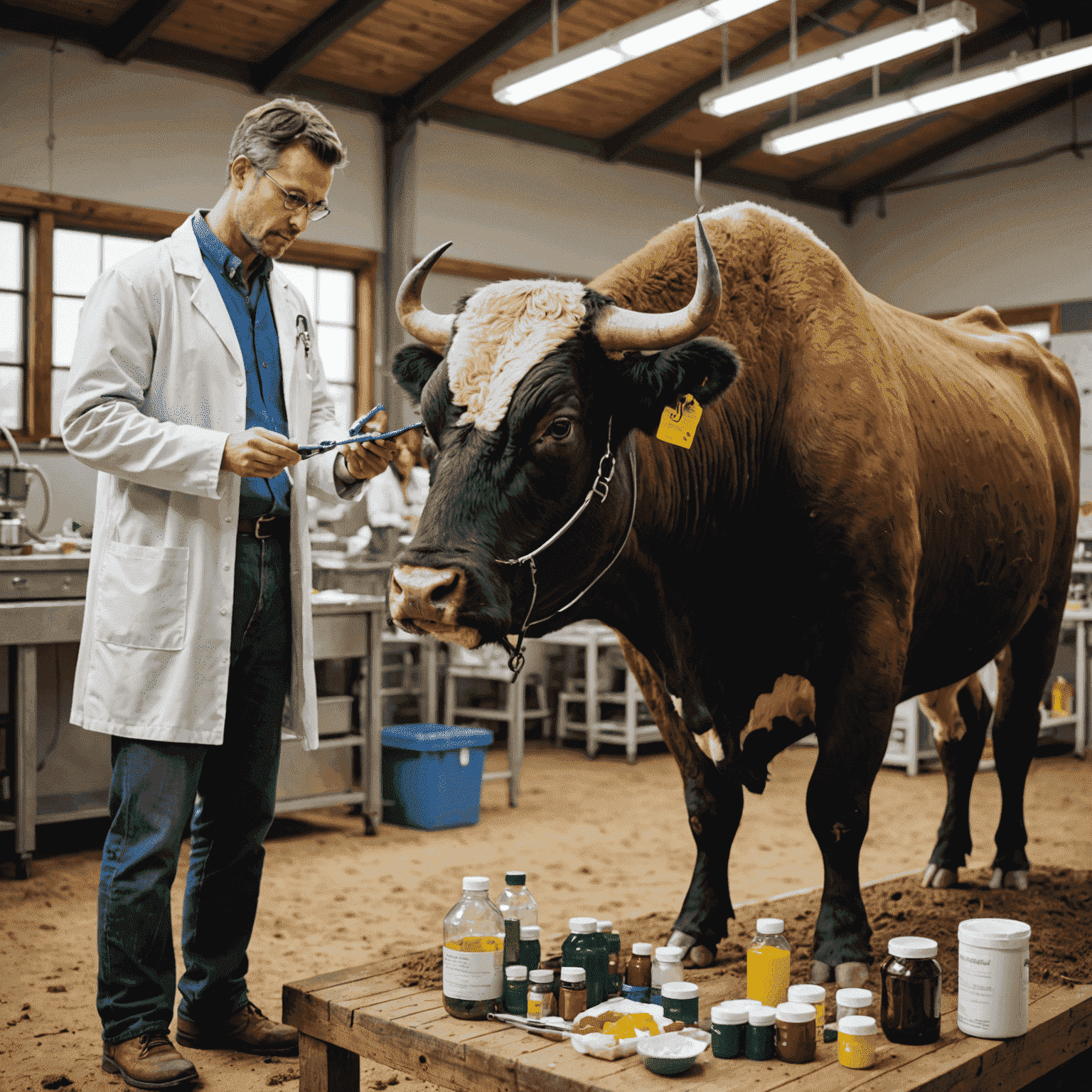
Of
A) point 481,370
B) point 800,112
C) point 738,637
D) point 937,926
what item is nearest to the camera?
point 481,370

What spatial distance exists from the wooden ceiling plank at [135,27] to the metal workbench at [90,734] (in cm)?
358

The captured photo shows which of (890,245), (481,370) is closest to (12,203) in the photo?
(481,370)

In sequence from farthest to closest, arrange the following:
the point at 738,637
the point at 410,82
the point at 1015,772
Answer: the point at 410,82
the point at 1015,772
the point at 738,637

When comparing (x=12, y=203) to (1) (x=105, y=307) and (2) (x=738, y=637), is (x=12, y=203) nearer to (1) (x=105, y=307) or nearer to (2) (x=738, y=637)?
(1) (x=105, y=307)

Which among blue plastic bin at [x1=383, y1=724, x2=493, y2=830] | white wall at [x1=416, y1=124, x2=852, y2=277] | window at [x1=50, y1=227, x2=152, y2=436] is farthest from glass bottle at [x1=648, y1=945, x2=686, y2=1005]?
white wall at [x1=416, y1=124, x2=852, y2=277]

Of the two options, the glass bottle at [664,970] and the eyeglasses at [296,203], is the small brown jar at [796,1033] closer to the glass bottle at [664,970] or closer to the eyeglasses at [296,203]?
the glass bottle at [664,970]

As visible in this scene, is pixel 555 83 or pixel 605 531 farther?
pixel 555 83

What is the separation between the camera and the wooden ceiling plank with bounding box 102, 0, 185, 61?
6.76 metres

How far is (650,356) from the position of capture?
2.10 meters

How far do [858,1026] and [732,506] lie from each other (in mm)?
986

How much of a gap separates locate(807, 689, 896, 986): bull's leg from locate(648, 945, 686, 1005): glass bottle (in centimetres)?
34

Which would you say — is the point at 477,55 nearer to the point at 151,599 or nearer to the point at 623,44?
the point at 623,44

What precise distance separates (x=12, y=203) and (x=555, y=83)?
321 cm

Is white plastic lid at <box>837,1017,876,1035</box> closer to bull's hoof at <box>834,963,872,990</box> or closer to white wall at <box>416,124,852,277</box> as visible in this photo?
bull's hoof at <box>834,963,872,990</box>
